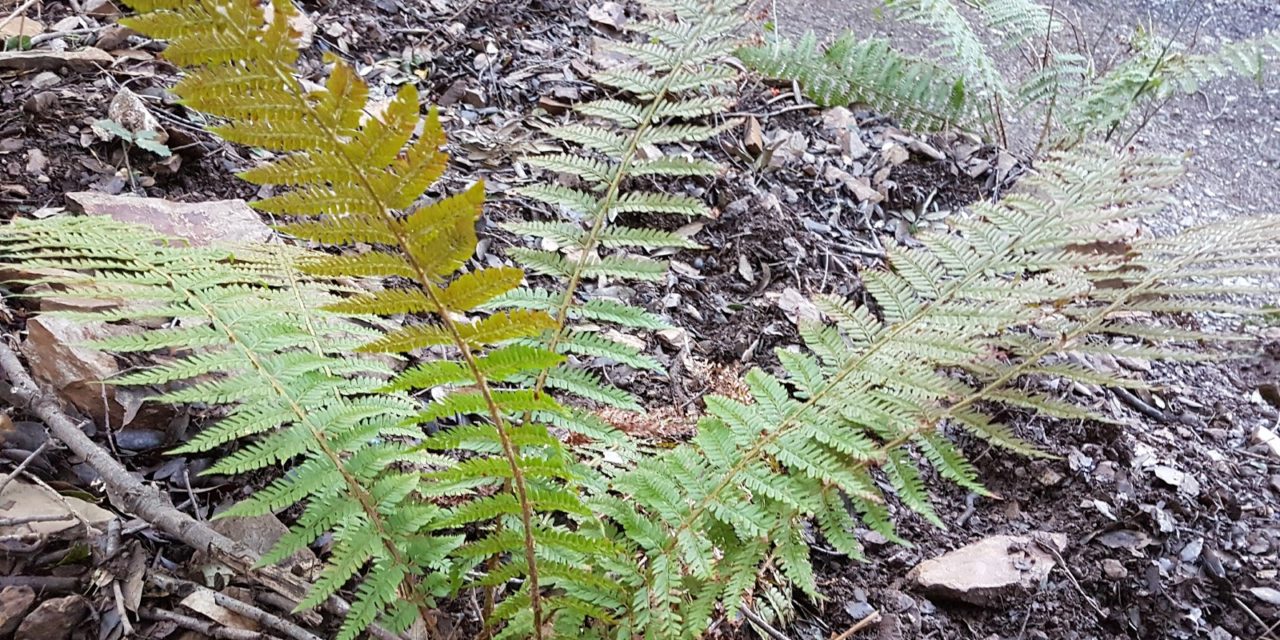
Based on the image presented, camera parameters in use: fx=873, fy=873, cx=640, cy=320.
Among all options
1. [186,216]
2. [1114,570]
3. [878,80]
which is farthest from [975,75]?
[186,216]

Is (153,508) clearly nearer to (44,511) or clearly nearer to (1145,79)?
(44,511)

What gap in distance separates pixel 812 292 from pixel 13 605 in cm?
177

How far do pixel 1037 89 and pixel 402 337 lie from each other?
2702mm

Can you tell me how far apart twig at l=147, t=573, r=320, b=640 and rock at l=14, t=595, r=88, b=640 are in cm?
10

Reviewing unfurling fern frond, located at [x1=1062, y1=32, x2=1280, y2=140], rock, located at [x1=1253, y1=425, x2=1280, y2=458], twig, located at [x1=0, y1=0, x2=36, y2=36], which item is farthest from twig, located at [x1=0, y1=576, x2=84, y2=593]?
unfurling fern frond, located at [x1=1062, y1=32, x2=1280, y2=140]

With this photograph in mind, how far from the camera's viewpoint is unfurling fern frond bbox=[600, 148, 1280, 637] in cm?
130

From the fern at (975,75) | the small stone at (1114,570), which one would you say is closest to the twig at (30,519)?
the small stone at (1114,570)

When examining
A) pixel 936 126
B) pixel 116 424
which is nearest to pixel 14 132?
pixel 116 424

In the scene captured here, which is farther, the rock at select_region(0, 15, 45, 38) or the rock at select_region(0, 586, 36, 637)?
the rock at select_region(0, 15, 45, 38)

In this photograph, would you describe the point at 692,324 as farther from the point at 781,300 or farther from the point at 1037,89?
the point at 1037,89

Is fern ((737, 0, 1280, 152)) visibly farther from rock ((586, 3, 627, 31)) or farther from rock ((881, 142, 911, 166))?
rock ((586, 3, 627, 31))

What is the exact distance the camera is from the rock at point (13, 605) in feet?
3.91

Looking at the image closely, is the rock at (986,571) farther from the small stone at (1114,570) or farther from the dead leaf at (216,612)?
the dead leaf at (216,612)

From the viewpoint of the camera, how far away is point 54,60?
2.29 metres
